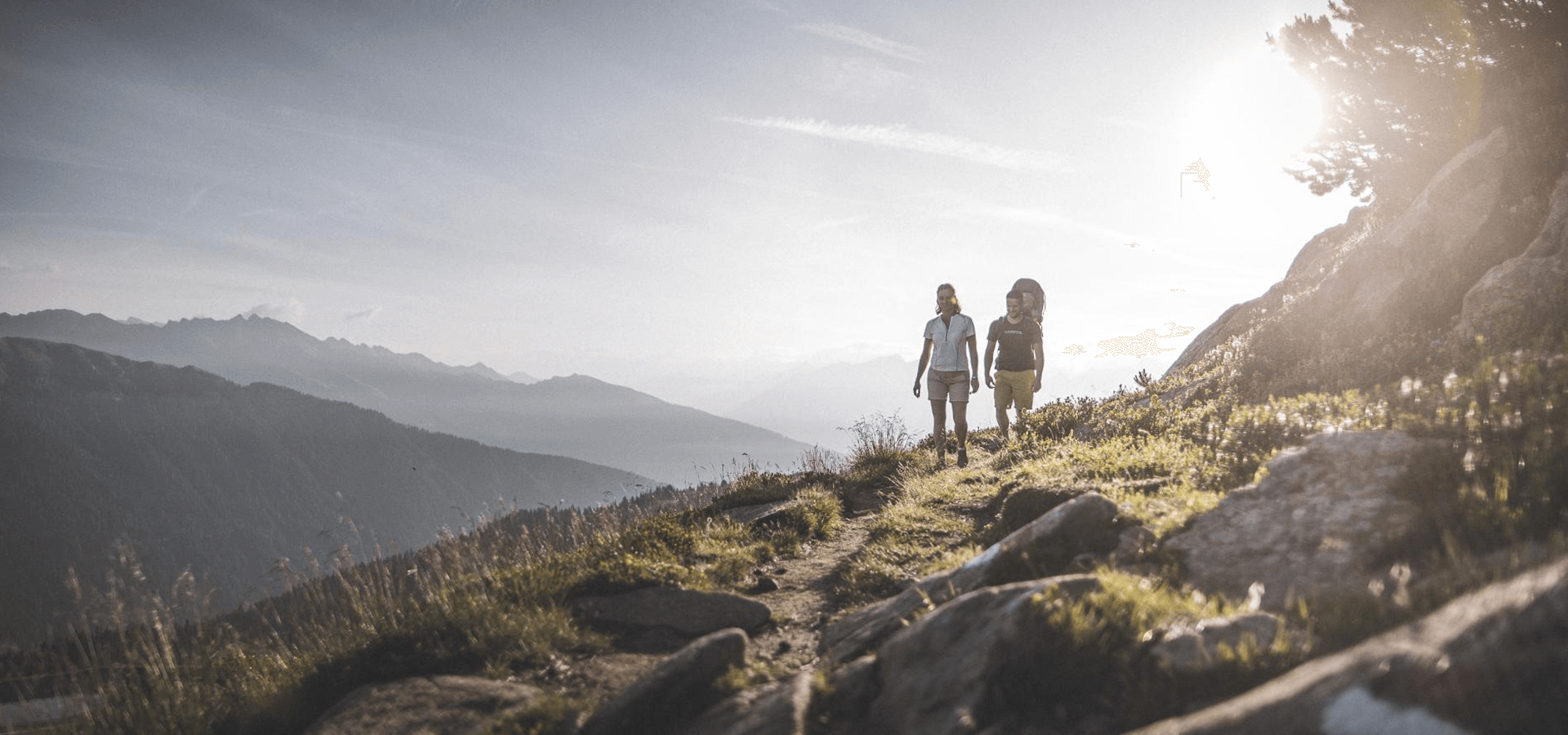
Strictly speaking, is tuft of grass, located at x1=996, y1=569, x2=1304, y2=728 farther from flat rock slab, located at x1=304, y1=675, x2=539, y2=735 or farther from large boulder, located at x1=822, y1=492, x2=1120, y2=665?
flat rock slab, located at x1=304, y1=675, x2=539, y2=735

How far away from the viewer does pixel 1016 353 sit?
1462 cm

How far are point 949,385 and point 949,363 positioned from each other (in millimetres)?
426

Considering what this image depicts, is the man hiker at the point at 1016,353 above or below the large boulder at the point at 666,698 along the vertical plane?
above

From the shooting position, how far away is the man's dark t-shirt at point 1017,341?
575 inches

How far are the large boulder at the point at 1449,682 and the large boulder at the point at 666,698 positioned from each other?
2.86m

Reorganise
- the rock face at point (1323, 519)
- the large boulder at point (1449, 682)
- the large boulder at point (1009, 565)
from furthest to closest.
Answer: the large boulder at point (1009, 565)
the rock face at point (1323, 519)
the large boulder at point (1449, 682)

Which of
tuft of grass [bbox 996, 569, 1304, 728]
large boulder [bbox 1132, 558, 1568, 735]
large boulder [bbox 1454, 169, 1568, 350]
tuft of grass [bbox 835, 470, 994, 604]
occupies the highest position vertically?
large boulder [bbox 1454, 169, 1568, 350]

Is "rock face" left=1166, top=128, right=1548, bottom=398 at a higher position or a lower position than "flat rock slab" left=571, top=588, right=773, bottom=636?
higher

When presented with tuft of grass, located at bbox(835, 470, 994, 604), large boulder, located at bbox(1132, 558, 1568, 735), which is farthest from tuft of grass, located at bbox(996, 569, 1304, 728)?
tuft of grass, located at bbox(835, 470, 994, 604)

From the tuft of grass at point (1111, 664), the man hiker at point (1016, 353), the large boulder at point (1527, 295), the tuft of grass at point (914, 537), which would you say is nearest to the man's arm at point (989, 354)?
the man hiker at point (1016, 353)

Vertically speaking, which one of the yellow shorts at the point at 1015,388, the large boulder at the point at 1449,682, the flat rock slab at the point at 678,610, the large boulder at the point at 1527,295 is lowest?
the flat rock slab at the point at 678,610

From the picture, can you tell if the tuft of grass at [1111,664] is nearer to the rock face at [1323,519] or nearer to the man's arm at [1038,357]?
the rock face at [1323,519]

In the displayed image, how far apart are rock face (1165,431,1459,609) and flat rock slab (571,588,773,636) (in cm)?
350

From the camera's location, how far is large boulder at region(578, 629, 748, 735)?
4406 mm
